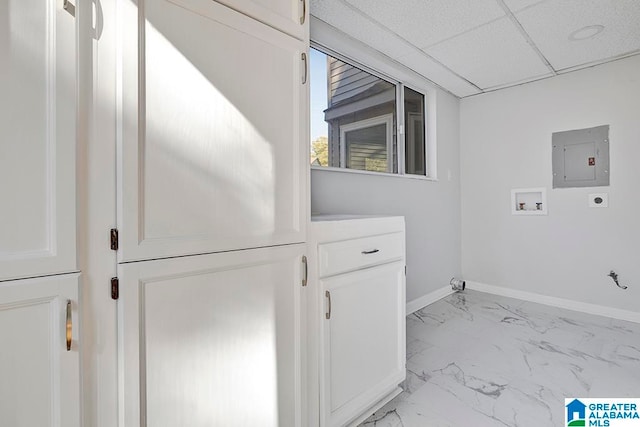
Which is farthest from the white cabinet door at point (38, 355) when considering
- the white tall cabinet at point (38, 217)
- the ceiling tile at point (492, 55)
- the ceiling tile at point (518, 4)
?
the ceiling tile at point (492, 55)

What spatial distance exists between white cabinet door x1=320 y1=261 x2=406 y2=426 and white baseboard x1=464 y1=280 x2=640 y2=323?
230cm

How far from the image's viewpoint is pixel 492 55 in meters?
2.66

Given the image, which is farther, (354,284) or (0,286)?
(354,284)

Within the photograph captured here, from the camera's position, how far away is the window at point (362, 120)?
7.58 feet

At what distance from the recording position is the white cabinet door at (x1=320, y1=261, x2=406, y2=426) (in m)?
1.38

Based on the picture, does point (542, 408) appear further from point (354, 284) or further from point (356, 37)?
point (356, 37)

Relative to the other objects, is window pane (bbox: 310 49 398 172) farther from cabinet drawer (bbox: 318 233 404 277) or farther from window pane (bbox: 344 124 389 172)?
cabinet drawer (bbox: 318 233 404 277)

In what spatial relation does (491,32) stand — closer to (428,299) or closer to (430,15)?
(430,15)

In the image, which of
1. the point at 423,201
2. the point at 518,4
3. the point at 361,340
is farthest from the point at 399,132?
the point at 361,340

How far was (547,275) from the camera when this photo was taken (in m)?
3.18

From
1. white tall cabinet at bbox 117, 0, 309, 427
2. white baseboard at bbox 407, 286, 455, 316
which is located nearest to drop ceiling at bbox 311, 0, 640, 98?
white tall cabinet at bbox 117, 0, 309, 427

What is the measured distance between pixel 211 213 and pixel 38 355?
1.74 ft

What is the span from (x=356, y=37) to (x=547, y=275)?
2.92 metres

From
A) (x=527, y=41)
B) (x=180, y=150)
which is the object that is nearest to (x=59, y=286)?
(x=180, y=150)
